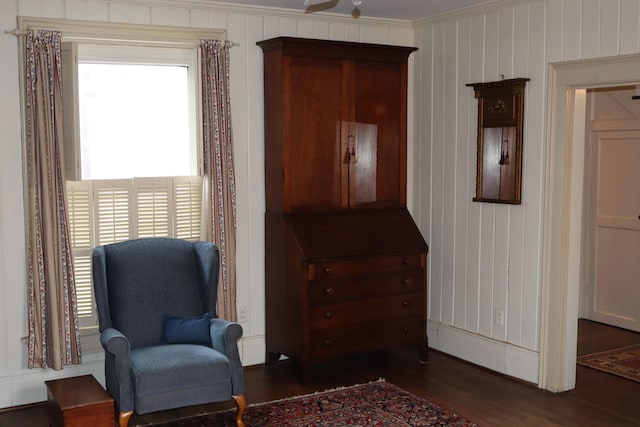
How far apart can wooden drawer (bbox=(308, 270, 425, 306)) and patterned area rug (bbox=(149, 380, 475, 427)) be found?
0.65 meters

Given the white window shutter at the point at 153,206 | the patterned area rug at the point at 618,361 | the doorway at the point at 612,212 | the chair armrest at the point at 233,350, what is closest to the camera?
the chair armrest at the point at 233,350

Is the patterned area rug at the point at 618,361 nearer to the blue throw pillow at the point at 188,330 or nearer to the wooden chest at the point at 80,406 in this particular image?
the blue throw pillow at the point at 188,330

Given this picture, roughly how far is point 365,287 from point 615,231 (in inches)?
104

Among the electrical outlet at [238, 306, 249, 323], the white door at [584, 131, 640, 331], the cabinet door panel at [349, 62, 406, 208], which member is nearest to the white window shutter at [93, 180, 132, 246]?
the electrical outlet at [238, 306, 249, 323]

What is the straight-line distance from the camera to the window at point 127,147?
4.80 meters

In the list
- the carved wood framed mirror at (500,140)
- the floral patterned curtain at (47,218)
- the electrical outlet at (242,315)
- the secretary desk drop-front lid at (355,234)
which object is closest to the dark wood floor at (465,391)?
the electrical outlet at (242,315)

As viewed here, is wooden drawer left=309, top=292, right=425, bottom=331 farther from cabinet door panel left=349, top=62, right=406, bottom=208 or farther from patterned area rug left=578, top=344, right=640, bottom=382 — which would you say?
patterned area rug left=578, top=344, right=640, bottom=382

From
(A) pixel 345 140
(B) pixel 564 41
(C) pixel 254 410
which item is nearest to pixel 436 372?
(C) pixel 254 410

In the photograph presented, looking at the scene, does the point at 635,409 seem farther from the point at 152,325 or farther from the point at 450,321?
the point at 152,325

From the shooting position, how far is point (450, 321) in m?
5.80

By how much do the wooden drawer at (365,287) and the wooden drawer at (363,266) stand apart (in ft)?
0.10

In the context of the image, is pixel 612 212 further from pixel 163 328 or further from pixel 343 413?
pixel 163 328

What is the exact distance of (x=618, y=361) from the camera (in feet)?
18.2

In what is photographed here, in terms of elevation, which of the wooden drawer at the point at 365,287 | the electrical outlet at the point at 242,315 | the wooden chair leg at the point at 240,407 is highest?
the wooden drawer at the point at 365,287
